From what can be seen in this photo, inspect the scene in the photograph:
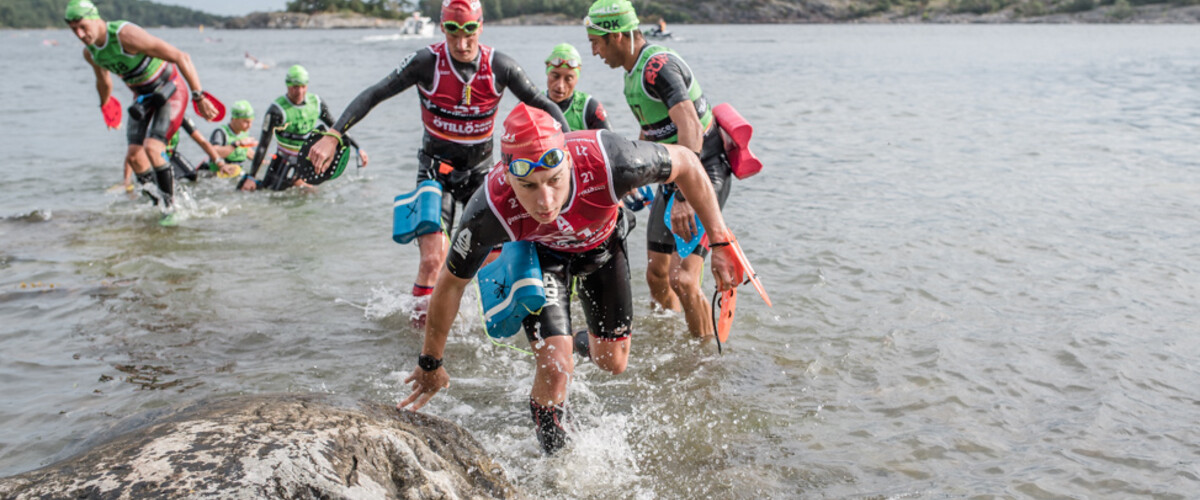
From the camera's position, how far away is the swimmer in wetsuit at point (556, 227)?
145 inches

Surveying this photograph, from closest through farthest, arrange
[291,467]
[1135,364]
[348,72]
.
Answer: [291,467], [1135,364], [348,72]

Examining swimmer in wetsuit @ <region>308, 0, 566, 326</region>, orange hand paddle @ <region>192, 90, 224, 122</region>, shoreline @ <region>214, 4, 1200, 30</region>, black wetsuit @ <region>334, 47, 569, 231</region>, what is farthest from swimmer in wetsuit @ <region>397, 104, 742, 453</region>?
shoreline @ <region>214, 4, 1200, 30</region>

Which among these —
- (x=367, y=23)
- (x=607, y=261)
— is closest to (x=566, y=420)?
(x=607, y=261)

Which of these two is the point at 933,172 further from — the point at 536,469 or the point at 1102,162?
the point at 536,469

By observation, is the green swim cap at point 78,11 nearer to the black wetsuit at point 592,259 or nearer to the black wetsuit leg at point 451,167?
the black wetsuit leg at point 451,167

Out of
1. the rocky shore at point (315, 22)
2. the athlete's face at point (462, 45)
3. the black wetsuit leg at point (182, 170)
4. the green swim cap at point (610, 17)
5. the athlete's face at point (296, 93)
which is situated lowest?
the rocky shore at point (315, 22)

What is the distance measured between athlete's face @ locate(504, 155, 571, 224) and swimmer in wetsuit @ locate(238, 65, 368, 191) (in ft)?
28.8

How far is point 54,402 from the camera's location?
531 centimetres

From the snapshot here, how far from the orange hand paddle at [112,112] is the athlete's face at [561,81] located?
574cm

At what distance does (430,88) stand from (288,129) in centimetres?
661

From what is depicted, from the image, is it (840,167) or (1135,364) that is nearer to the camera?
(1135,364)

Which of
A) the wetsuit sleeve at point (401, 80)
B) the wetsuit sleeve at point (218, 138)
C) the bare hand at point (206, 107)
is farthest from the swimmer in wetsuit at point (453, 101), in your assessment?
the wetsuit sleeve at point (218, 138)

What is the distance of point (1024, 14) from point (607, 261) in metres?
94.6

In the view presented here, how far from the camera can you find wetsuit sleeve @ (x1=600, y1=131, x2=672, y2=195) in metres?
3.98
